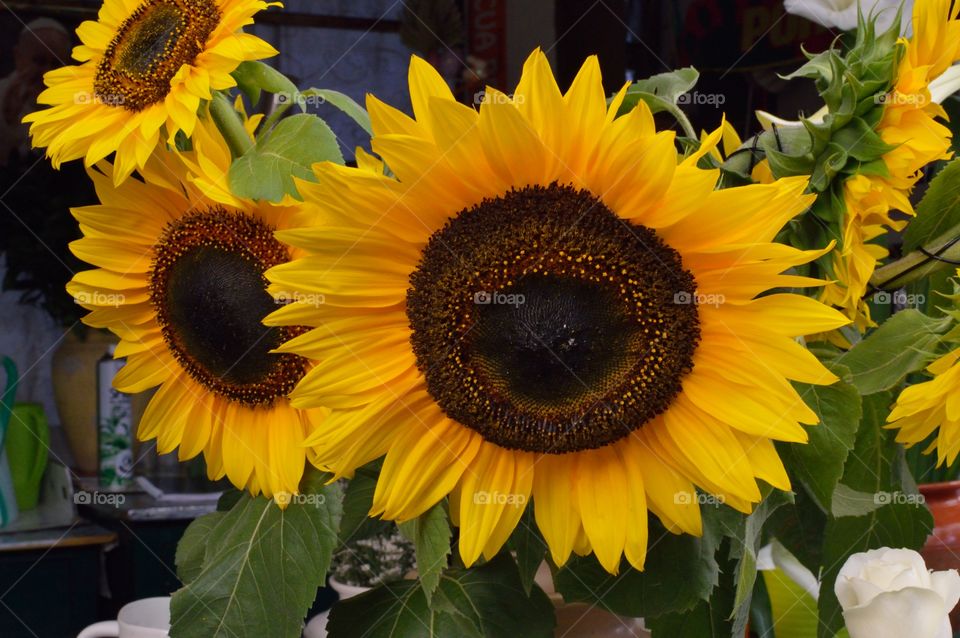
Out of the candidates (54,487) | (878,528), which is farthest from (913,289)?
(54,487)

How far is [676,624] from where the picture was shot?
1.50 ft

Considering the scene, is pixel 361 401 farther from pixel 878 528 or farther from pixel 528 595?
pixel 878 528

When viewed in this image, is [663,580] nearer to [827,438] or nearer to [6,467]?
[827,438]

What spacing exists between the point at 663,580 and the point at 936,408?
118mm

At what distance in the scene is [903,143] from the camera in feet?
1.33

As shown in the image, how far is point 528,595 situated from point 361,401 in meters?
0.10

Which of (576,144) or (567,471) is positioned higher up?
(576,144)

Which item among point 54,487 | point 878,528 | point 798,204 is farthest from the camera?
point 54,487

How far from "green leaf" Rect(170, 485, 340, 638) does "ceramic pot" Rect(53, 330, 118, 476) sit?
1554mm

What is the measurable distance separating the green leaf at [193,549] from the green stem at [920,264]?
0.95ft

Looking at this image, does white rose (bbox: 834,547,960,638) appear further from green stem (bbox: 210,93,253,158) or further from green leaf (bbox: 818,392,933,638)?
green stem (bbox: 210,93,253,158)

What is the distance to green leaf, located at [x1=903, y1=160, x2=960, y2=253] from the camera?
445mm

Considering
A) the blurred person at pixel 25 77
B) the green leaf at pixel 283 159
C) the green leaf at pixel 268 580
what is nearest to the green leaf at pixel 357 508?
the green leaf at pixel 268 580

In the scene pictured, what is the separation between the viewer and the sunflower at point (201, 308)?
0.45 m
